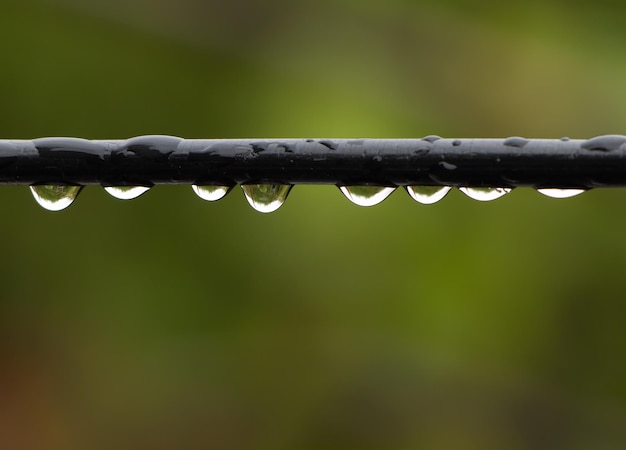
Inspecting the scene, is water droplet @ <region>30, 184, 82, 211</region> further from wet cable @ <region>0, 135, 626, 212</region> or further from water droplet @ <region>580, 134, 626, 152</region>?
water droplet @ <region>580, 134, 626, 152</region>

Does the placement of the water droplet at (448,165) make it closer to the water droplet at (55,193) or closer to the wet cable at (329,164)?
the wet cable at (329,164)

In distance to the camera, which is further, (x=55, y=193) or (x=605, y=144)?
(x=55, y=193)

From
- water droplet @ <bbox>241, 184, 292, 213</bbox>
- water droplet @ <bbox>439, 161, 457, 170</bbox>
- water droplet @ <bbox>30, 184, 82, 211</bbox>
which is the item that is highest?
water droplet @ <bbox>241, 184, 292, 213</bbox>

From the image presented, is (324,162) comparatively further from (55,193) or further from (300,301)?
(300,301)

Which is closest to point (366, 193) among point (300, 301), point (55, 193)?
point (55, 193)

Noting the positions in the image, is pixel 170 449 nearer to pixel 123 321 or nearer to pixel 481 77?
pixel 123 321

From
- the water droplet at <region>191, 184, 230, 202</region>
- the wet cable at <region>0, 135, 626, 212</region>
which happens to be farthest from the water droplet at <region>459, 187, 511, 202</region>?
the water droplet at <region>191, 184, 230, 202</region>

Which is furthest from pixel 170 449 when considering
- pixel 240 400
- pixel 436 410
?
pixel 436 410
